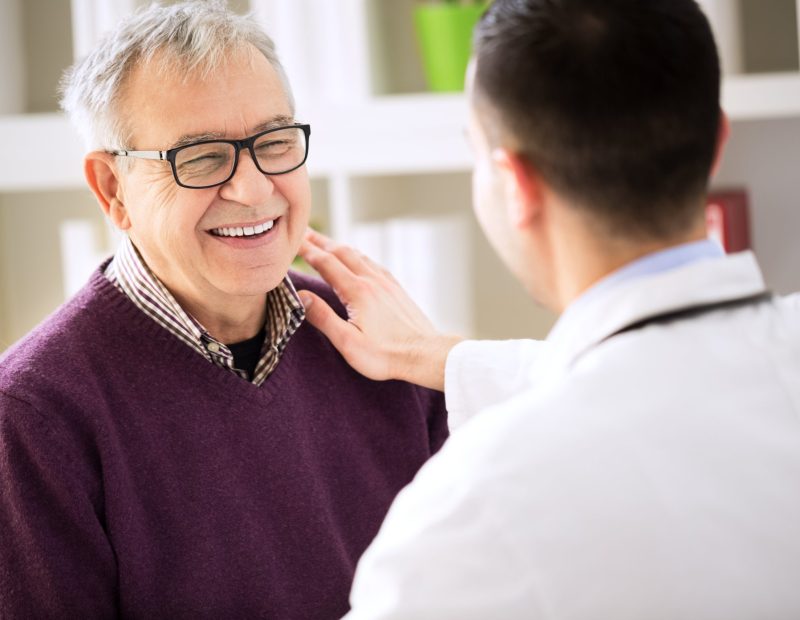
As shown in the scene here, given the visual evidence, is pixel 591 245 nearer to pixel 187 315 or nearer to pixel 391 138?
pixel 187 315

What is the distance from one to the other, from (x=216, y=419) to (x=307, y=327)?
0.77 ft

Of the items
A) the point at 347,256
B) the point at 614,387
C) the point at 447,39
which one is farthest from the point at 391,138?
the point at 614,387

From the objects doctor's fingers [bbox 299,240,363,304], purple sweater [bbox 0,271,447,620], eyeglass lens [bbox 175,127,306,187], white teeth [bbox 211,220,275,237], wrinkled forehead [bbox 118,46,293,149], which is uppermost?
wrinkled forehead [bbox 118,46,293,149]

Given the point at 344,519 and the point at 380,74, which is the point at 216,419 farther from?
the point at 380,74

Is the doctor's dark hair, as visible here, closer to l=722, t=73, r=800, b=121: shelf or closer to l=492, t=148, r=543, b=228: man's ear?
l=492, t=148, r=543, b=228: man's ear

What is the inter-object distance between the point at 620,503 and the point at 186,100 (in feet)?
2.74

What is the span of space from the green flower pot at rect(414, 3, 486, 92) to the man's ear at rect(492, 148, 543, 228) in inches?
53.9

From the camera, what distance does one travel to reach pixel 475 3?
7.48 feet

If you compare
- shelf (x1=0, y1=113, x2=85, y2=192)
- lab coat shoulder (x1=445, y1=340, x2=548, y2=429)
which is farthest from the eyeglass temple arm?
shelf (x1=0, y1=113, x2=85, y2=192)

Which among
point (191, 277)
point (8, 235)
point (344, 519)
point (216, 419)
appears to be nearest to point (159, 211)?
point (191, 277)

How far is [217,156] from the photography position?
1.42 metres

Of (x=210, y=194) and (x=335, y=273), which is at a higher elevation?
(x=210, y=194)

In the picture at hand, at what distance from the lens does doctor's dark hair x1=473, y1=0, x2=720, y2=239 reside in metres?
0.90

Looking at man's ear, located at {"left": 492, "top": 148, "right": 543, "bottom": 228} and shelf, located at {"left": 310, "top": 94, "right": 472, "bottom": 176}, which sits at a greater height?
man's ear, located at {"left": 492, "top": 148, "right": 543, "bottom": 228}
